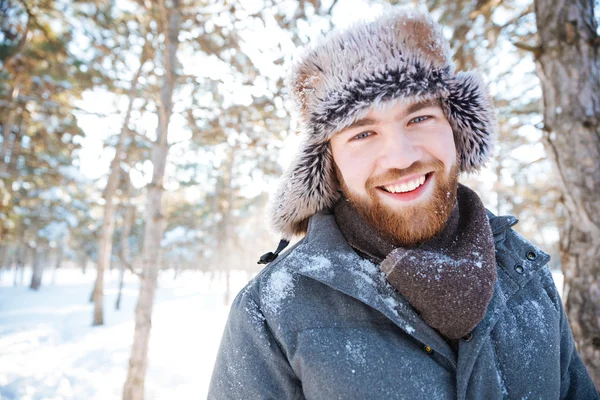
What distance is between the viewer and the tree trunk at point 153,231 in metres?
3.76

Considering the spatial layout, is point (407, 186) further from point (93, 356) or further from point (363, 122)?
point (93, 356)

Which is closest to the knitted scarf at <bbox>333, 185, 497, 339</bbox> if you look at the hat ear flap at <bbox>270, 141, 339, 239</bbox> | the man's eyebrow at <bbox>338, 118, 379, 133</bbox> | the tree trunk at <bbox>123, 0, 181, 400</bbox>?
the hat ear flap at <bbox>270, 141, 339, 239</bbox>

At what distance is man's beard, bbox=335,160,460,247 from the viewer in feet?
4.43

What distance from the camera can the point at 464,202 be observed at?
1635 millimetres

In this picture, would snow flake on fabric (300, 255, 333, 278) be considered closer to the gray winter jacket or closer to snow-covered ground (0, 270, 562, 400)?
the gray winter jacket

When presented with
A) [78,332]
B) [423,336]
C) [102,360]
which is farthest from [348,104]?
[78,332]

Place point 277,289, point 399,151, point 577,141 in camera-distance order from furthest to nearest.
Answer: point 577,141, point 399,151, point 277,289

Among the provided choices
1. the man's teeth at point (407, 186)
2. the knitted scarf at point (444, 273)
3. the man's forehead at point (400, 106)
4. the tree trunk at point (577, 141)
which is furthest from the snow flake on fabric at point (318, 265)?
the tree trunk at point (577, 141)

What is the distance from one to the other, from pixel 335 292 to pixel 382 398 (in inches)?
14.6

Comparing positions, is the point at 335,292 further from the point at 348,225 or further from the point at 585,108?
the point at 585,108

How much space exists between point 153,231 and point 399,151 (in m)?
3.47

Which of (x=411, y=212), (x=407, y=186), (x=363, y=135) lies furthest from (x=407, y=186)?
(x=363, y=135)

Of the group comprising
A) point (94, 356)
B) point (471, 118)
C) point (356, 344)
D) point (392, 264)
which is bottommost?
point (94, 356)

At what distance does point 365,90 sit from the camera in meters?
1.39
